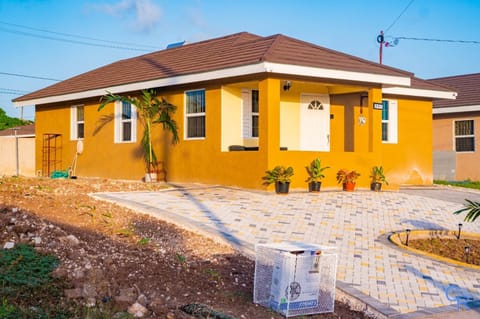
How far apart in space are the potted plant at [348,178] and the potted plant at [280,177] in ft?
6.66

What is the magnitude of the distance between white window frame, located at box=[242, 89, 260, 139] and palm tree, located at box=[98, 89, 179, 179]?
6.92 feet

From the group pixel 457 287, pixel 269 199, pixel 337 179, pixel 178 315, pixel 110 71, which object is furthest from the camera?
pixel 110 71

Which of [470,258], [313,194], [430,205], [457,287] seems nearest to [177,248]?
[457,287]

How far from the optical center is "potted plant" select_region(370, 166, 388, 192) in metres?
16.2

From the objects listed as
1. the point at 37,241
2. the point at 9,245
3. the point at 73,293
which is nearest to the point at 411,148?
the point at 37,241

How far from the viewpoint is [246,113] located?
16.7 meters

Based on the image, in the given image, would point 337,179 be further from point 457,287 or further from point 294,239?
point 457,287

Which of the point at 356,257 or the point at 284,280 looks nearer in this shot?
the point at 284,280

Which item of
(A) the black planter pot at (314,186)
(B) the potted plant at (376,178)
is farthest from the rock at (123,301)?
(B) the potted plant at (376,178)

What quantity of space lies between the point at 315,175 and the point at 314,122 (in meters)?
3.79

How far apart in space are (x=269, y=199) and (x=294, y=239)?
3868mm

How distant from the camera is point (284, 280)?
5516mm

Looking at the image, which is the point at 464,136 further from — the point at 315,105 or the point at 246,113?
the point at 246,113

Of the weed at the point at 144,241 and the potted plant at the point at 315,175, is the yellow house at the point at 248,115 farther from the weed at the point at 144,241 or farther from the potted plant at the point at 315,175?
the weed at the point at 144,241
